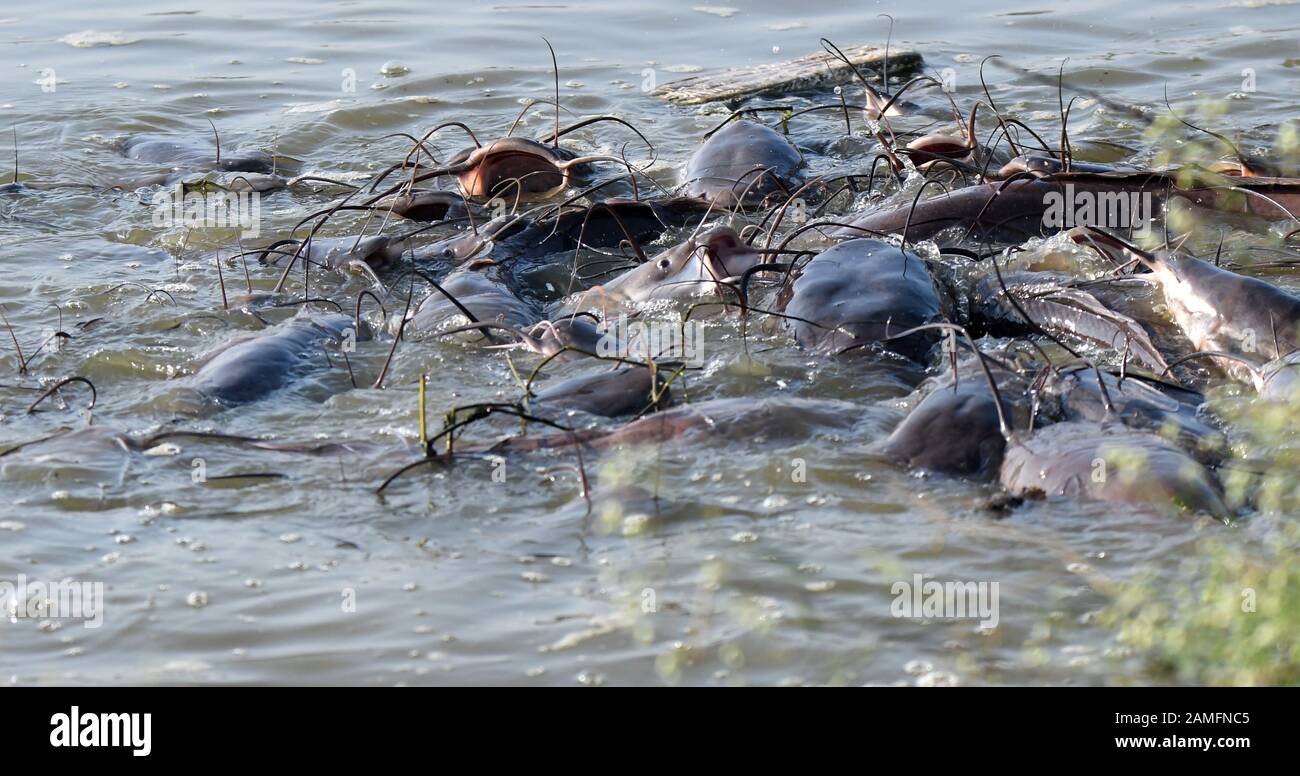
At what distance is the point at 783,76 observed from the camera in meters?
8.42

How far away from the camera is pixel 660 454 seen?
372 centimetres

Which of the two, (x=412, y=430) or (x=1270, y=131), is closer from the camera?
(x=412, y=430)

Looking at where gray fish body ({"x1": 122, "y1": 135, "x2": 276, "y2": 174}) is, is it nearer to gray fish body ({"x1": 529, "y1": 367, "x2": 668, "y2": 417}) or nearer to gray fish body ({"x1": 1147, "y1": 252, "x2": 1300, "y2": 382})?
gray fish body ({"x1": 529, "y1": 367, "x2": 668, "y2": 417})

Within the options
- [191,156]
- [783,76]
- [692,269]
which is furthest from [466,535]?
[783,76]

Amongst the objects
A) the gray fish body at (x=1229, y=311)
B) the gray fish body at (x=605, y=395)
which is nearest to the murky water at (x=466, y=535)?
the gray fish body at (x=605, y=395)

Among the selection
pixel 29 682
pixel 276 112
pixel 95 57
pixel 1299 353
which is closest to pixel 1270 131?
pixel 1299 353

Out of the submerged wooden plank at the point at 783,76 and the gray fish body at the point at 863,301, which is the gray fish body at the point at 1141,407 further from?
the submerged wooden plank at the point at 783,76

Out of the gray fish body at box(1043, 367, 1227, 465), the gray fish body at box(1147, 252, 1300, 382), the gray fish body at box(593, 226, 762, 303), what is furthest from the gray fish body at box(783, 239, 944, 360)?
the gray fish body at box(1147, 252, 1300, 382)

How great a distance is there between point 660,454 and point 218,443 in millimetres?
1196

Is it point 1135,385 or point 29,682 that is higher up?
point 1135,385

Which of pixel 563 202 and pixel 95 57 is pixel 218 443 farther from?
pixel 95 57
